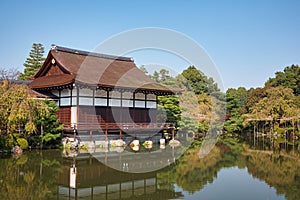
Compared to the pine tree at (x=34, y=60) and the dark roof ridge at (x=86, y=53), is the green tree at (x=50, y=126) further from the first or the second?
the pine tree at (x=34, y=60)

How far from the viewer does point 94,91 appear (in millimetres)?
19094

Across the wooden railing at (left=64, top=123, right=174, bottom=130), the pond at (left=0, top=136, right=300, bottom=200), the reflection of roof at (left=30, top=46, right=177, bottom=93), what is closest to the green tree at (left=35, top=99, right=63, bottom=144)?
the wooden railing at (left=64, top=123, right=174, bottom=130)

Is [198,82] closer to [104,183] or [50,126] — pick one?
[50,126]

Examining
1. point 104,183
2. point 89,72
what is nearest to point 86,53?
point 89,72

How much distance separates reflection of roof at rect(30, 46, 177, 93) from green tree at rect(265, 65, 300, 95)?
27.5 metres

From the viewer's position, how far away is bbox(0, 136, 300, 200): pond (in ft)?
28.3

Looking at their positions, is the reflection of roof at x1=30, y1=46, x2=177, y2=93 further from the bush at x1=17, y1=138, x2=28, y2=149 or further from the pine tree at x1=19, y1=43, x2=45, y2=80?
the pine tree at x1=19, y1=43, x2=45, y2=80

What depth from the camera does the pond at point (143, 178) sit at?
8625mm

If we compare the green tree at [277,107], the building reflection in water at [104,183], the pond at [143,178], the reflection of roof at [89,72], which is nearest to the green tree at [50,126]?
the reflection of roof at [89,72]

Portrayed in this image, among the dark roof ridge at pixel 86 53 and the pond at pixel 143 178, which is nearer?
the pond at pixel 143 178

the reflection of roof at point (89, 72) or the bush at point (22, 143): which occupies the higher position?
the reflection of roof at point (89, 72)

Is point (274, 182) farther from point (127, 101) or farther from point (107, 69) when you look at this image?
point (107, 69)

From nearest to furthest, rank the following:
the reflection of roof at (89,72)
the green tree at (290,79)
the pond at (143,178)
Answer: the pond at (143,178) < the reflection of roof at (89,72) < the green tree at (290,79)

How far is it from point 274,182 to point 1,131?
12.3m
